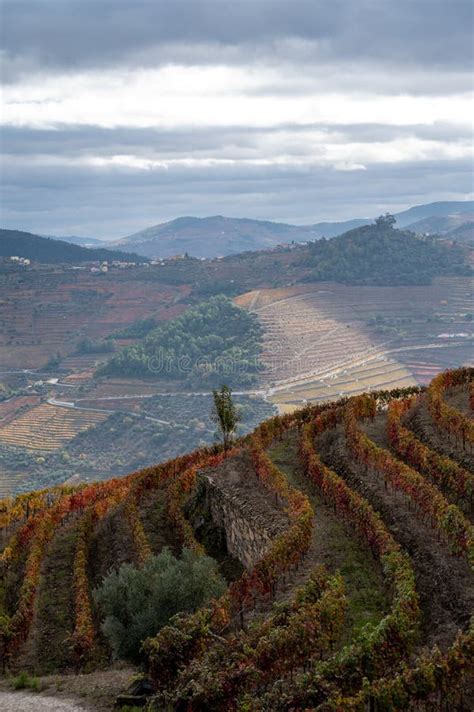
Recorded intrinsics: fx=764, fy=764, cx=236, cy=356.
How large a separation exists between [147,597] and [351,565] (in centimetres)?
639

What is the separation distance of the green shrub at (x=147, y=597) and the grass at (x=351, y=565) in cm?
385

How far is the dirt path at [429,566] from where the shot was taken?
1931 cm

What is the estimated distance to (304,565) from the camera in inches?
956

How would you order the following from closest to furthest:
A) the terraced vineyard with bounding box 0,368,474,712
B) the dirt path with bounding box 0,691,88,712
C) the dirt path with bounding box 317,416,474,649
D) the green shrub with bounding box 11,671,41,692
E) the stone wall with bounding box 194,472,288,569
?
the terraced vineyard with bounding box 0,368,474,712 < the dirt path with bounding box 0,691,88,712 < the dirt path with bounding box 317,416,474,649 < the green shrub with bounding box 11,671,41,692 < the stone wall with bounding box 194,472,288,569

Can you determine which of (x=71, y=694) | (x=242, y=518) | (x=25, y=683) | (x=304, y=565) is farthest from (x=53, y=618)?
(x=304, y=565)

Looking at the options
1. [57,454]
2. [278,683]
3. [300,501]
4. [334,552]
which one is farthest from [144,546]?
[57,454]

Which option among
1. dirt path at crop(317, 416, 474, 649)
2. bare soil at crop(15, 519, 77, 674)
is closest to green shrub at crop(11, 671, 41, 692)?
bare soil at crop(15, 519, 77, 674)

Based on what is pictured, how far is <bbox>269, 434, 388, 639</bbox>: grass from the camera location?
20.6 m

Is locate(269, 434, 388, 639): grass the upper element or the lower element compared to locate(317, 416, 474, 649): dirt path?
lower

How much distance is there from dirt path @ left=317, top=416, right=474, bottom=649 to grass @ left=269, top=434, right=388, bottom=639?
3.99ft

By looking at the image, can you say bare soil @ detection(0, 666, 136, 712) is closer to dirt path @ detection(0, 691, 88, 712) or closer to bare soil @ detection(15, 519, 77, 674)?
dirt path @ detection(0, 691, 88, 712)

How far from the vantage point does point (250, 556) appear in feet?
97.9

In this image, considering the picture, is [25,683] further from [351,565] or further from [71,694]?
[351,565]

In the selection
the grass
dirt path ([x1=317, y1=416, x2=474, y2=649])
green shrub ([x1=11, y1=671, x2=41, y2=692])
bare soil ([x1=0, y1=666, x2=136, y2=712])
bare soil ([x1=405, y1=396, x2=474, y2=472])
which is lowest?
green shrub ([x1=11, y1=671, x2=41, y2=692])
